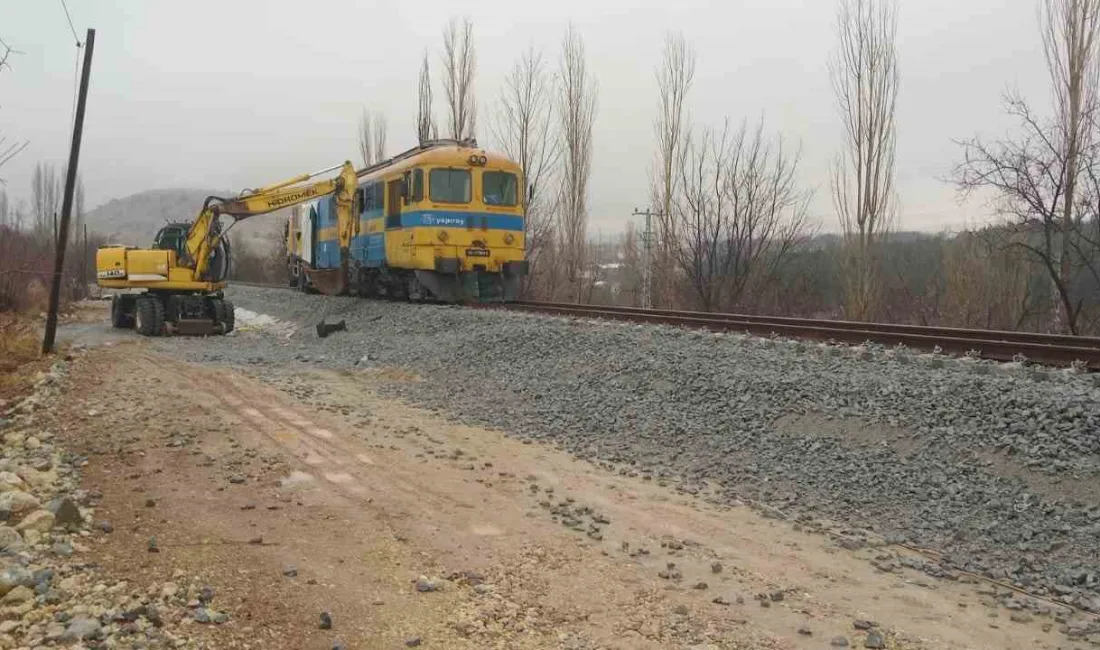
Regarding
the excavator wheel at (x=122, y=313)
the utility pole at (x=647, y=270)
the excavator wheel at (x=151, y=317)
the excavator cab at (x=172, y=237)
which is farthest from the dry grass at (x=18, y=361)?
the utility pole at (x=647, y=270)

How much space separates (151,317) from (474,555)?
16040 mm

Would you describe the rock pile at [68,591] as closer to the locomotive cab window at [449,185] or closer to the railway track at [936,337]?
the railway track at [936,337]

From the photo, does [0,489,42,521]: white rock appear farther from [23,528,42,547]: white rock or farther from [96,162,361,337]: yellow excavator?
[96,162,361,337]: yellow excavator

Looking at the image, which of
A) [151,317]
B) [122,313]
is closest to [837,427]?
[151,317]

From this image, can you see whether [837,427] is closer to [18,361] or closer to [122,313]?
[18,361]

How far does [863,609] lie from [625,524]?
1.72 metres

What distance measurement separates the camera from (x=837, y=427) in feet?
22.0

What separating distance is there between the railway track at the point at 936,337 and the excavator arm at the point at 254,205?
905cm

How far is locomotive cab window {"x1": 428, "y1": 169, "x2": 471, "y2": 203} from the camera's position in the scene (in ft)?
55.3

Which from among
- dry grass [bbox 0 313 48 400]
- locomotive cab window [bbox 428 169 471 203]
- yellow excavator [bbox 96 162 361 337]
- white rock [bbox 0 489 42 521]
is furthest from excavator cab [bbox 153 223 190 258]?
white rock [bbox 0 489 42 521]

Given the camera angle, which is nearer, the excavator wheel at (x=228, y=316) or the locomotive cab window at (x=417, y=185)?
the locomotive cab window at (x=417, y=185)

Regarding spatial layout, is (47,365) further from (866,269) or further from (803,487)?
(866,269)

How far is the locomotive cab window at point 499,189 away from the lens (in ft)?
57.8

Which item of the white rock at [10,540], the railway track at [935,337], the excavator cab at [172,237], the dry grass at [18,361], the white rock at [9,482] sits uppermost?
the excavator cab at [172,237]
